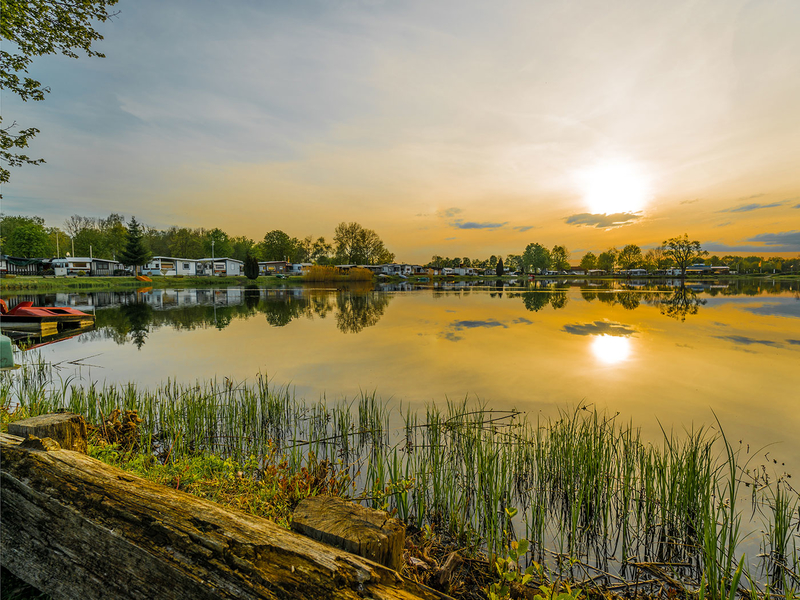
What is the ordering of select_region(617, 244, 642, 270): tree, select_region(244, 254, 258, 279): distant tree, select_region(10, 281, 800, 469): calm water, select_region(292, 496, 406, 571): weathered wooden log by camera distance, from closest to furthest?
1. select_region(292, 496, 406, 571): weathered wooden log
2. select_region(10, 281, 800, 469): calm water
3. select_region(244, 254, 258, 279): distant tree
4. select_region(617, 244, 642, 270): tree

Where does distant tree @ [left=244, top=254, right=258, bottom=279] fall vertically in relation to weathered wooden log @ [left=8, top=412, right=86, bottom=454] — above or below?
above

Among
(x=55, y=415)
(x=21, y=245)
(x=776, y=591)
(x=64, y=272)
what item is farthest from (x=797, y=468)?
(x=21, y=245)

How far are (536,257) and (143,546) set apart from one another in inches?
5609

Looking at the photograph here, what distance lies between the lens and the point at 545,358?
11.4 meters

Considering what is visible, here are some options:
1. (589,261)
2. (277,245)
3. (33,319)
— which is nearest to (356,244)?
(277,245)

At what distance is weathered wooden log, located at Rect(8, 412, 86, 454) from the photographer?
2.86 meters

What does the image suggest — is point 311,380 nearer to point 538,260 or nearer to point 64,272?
point 64,272

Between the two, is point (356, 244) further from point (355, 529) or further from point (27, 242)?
point (355, 529)

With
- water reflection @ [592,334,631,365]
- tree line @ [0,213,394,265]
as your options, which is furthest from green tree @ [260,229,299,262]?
water reflection @ [592,334,631,365]

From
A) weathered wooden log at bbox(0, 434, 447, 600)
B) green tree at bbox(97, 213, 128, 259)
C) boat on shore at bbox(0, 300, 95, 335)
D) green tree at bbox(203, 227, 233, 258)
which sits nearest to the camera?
weathered wooden log at bbox(0, 434, 447, 600)

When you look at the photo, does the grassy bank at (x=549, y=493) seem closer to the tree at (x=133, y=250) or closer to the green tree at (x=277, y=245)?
the tree at (x=133, y=250)

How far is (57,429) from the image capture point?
2.97 m

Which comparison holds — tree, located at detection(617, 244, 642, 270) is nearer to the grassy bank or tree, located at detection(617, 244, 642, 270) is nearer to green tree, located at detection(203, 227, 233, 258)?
green tree, located at detection(203, 227, 233, 258)

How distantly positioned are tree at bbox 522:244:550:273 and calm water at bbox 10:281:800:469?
11824 centimetres
